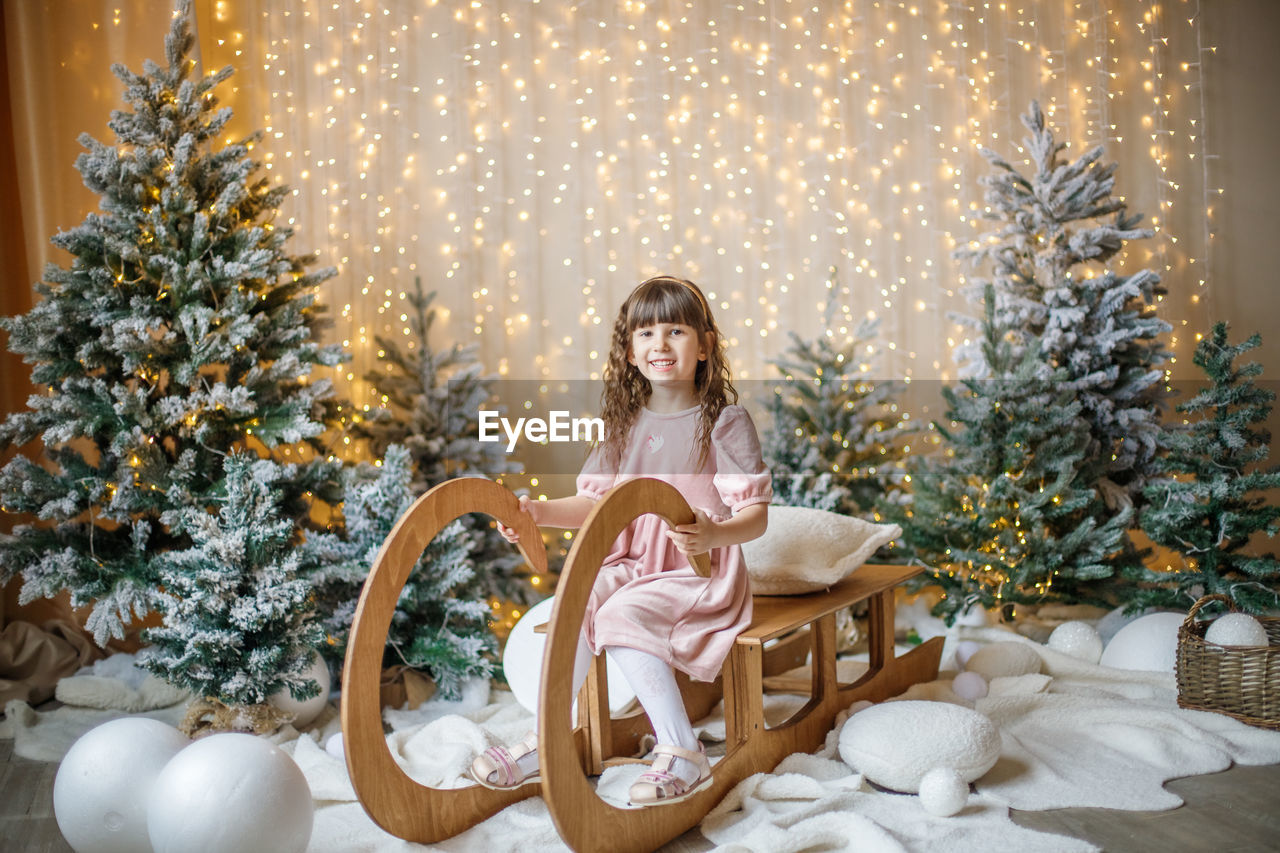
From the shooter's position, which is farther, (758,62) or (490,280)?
(758,62)

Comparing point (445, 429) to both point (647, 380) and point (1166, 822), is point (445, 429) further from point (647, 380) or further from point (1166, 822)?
point (1166, 822)

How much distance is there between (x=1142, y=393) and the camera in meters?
3.29

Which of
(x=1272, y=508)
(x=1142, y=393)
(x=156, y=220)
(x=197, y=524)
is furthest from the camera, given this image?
(x=1142, y=393)

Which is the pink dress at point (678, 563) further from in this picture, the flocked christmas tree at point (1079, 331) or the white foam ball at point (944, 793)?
the flocked christmas tree at point (1079, 331)

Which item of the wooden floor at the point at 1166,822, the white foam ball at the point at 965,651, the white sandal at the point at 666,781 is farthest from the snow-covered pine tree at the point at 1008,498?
the white sandal at the point at 666,781

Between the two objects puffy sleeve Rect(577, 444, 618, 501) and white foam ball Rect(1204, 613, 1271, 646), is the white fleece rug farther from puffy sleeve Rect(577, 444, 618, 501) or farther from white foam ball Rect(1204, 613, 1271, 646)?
puffy sleeve Rect(577, 444, 618, 501)

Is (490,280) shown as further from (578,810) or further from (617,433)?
(578,810)

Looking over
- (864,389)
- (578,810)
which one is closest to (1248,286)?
(864,389)

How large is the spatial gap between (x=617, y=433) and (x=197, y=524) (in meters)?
0.99

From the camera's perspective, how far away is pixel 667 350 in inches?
75.0

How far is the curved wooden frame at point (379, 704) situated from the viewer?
4.98ft

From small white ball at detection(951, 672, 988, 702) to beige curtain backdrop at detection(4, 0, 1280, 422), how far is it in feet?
5.20

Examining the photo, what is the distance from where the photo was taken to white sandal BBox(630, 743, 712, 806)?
1.63 meters

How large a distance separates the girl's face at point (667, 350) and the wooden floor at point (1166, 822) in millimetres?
839
